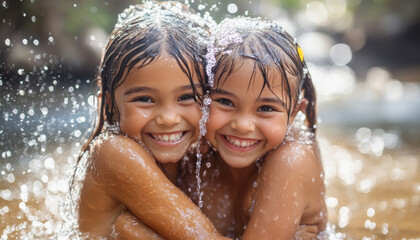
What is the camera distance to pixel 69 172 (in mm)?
4785

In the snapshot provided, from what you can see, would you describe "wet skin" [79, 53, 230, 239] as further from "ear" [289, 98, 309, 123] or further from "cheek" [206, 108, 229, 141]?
"ear" [289, 98, 309, 123]

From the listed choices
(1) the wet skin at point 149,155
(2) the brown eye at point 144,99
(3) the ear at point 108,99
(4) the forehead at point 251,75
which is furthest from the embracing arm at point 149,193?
(4) the forehead at point 251,75

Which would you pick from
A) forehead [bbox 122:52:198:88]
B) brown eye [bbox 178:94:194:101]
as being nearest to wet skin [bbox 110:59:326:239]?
brown eye [bbox 178:94:194:101]

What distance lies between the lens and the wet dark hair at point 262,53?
2678 mm

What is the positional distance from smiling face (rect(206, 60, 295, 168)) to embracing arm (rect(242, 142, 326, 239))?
107mm

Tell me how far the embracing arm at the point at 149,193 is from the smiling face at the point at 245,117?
376 millimetres

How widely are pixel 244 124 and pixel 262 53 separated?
377 millimetres

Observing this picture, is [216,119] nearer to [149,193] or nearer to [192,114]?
[192,114]

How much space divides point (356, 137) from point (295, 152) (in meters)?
4.67

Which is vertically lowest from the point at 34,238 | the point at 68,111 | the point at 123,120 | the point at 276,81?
the point at 34,238

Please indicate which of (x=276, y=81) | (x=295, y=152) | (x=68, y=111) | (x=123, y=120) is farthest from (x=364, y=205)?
(x=68, y=111)

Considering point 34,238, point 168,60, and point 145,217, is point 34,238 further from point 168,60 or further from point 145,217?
point 168,60

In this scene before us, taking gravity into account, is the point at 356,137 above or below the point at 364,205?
Answer: above

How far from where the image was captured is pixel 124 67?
2.73 metres
